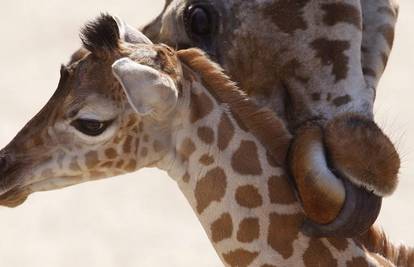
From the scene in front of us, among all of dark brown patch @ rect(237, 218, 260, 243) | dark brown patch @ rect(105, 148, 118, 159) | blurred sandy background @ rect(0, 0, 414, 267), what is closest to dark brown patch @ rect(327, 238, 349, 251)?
dark brown patch @ rect(237, 218, 260, 243)

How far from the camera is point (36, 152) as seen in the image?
301 inches

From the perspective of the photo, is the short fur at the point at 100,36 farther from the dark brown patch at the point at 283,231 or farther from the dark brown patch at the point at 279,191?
the dark brown patch at the point at 283,231

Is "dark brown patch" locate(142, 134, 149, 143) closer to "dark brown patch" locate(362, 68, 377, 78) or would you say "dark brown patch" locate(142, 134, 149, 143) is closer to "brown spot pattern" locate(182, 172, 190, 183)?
"brown spot pattern" locate(182, 172, 190, 183)

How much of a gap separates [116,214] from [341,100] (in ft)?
25.1

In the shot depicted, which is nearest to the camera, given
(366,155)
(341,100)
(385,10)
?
(366,155)

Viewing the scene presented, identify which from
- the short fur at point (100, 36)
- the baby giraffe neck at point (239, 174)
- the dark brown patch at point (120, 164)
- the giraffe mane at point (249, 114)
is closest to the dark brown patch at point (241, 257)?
the baby giraffe neck at point (239, 174)

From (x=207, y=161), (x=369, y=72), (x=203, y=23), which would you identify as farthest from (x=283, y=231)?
(x=203, y=23)

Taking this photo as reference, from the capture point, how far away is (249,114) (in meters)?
7.54

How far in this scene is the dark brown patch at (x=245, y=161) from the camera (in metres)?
7.54

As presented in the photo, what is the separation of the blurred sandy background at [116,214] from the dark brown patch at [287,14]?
431cm

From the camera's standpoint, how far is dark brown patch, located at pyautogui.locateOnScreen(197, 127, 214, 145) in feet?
24.7

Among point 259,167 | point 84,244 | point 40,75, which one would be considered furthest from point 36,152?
point 40,75

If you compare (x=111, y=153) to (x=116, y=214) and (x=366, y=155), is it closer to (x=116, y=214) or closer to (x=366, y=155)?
(x=366, y=155)

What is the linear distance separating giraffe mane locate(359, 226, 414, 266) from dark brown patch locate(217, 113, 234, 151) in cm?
93
